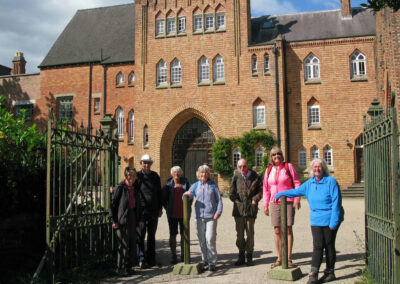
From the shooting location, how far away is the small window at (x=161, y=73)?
24969mm

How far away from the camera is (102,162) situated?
7.84m

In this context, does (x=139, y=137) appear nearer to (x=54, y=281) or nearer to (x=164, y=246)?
(x=164, y=246)

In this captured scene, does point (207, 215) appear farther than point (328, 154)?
No

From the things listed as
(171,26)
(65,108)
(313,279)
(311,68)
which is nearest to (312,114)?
(311,68)

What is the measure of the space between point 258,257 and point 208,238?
5.03ft

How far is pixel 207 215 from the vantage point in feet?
23.3

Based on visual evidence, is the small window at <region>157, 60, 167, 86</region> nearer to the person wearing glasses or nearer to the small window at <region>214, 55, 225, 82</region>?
the small window at <region>214, 55, 225, 82</region>

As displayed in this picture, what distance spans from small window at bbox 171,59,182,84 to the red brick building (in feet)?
0.19

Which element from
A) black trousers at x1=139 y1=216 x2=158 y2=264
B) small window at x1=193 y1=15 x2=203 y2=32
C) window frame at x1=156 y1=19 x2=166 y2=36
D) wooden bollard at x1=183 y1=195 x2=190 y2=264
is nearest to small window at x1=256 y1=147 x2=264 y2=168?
small window at x1=193 y1=15 x2=203 y2=32

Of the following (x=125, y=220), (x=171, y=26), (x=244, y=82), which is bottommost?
(x=125, y=220)

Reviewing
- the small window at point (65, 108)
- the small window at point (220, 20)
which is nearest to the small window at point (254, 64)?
the small window at point (220, 20)

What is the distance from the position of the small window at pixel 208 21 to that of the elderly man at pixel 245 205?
59.9ft

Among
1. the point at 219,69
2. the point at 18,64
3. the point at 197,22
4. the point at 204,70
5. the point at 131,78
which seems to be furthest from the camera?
the point at 18,64

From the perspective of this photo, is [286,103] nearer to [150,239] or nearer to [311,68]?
[311,68]
